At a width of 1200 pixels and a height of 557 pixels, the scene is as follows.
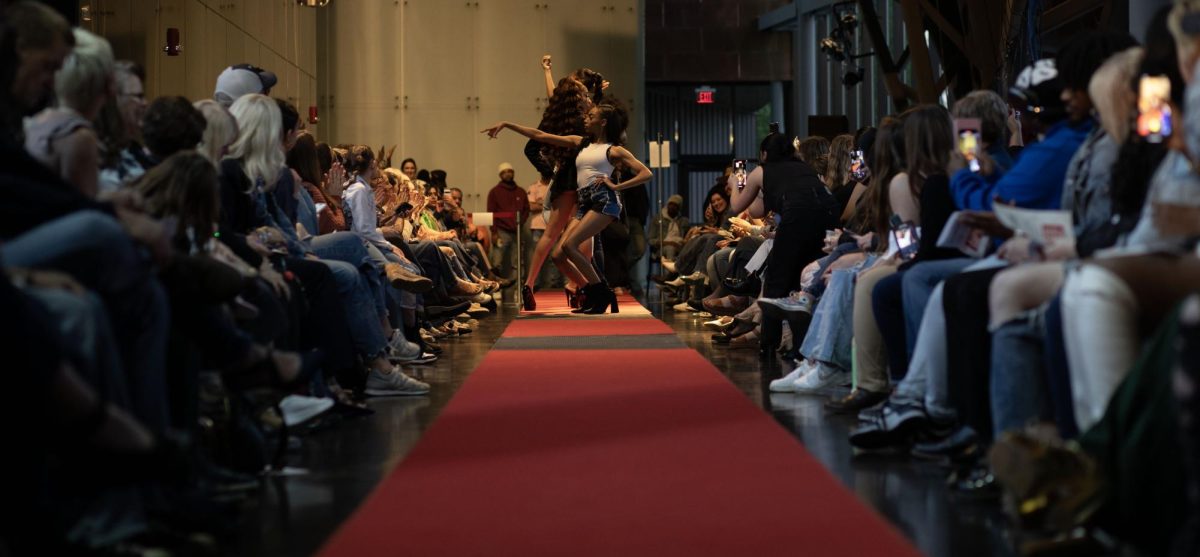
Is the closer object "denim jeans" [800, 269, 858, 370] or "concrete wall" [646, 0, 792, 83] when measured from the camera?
"denim jeans" [800, 269, 858, 370]

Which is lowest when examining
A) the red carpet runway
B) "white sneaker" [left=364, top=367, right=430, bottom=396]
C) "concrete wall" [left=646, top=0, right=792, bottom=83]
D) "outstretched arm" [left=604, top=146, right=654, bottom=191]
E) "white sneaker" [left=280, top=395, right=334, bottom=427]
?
the red carpet runway

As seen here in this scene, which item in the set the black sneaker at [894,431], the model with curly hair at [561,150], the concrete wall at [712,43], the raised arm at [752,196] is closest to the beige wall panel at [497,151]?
the model with curly hair at [561,150]

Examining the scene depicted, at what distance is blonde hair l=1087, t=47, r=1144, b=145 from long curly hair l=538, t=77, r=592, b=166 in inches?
290

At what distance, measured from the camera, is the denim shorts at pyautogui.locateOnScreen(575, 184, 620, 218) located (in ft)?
33.9

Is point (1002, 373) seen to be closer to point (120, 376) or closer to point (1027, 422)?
point (1027, 422)

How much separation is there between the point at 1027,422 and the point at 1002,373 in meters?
0.12

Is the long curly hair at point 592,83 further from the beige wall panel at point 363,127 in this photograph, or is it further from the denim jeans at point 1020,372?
the denim jeans at point 1020,372

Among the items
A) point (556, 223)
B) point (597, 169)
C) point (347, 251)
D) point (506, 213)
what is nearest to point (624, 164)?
point (597, 169)

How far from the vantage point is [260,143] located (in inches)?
205

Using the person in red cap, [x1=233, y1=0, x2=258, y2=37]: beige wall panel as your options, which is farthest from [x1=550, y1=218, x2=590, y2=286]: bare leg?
the person in red cap

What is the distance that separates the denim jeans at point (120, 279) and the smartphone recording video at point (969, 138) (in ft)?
7.44

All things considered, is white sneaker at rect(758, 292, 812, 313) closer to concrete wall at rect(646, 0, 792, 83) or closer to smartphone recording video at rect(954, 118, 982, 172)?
smartphone recording video at rect(954, 118, 982, 172)

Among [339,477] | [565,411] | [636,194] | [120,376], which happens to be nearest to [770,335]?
[565,411]

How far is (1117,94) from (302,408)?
8.15 feet
